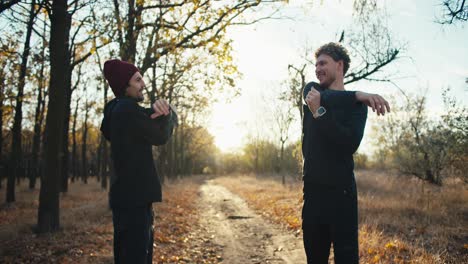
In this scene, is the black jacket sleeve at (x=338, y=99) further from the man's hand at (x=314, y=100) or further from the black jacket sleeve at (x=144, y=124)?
the black jacket sleeve at (x=144, y=124)

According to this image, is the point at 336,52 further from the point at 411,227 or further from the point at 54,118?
the point at 411,227

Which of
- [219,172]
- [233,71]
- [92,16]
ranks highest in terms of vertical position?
[92,16]

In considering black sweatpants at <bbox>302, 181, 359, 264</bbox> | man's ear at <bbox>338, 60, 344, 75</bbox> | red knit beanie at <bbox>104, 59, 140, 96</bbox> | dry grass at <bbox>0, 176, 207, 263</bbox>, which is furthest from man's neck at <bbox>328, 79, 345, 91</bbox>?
dry grass at <bbox>0, 176, 207, 263</bbox>

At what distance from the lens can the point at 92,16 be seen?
335 inches

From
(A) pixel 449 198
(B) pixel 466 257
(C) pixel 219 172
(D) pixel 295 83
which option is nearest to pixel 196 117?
(D) pixel 295 83

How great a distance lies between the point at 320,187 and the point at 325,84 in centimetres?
82

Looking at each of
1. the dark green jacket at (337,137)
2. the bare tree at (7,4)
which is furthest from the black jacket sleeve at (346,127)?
the bare tree at (7,4)

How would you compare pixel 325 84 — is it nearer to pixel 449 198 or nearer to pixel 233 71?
pixel 233 71

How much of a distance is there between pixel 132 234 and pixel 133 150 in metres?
0.68

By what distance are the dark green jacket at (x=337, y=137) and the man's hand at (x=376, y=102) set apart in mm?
93

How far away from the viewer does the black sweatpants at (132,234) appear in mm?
2674

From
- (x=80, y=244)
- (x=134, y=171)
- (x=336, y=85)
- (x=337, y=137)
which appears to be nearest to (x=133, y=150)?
(x=134, y=171)

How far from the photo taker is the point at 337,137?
231cm

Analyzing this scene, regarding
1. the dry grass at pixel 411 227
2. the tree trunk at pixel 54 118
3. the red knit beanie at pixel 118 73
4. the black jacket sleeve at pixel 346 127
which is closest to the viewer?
the black jacket sleeve at pixel 346 127
